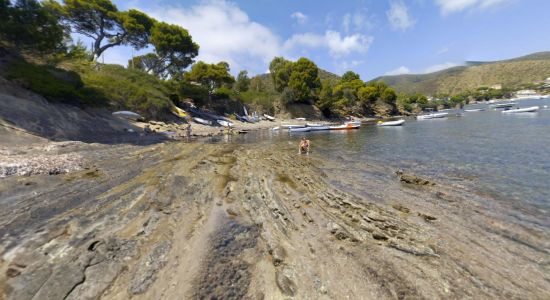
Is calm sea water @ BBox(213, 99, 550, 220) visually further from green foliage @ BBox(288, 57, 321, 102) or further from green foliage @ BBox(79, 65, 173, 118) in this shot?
green foliage @ BBox(288, 57, 321, 102)

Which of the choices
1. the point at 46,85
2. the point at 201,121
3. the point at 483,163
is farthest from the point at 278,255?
the point at 201,121

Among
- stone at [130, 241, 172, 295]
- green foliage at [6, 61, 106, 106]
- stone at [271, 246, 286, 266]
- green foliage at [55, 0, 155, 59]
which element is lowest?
stone at [271, 246, 286, 266]

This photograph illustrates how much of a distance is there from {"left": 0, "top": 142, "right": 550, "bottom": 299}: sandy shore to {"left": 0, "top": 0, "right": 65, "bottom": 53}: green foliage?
28.1 metres

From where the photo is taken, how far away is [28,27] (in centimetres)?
3117

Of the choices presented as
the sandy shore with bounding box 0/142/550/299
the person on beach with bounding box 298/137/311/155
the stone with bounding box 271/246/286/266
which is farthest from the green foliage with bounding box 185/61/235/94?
the stone with bounding box 271/246/286/266

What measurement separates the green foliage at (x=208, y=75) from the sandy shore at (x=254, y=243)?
61.9m

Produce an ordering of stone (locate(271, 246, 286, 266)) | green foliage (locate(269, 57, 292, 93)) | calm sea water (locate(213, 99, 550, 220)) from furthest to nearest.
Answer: green foliage (locate(269, 57, 292, 93)), calm sea water (locate(213, 99, 550, 220)), stone (locate(271, 246, 286, 266))

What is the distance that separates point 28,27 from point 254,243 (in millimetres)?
40240

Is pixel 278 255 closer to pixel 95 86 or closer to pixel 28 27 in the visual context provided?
pixel 28 27

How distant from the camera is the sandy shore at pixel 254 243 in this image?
19.2 ft

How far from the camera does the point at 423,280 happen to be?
6188mm

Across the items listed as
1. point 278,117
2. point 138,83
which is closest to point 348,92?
point 278,117

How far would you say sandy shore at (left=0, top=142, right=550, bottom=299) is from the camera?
584 centimetres

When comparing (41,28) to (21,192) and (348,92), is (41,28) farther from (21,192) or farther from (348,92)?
(348,92)
